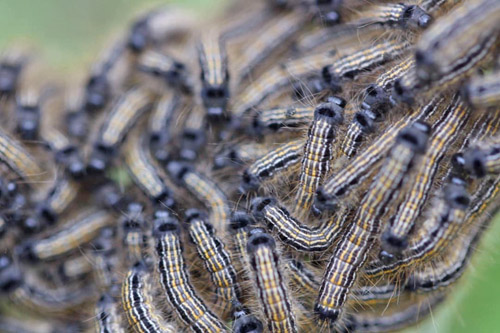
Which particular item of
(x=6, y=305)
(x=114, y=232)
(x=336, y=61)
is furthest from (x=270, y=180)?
(x=6, y=305)

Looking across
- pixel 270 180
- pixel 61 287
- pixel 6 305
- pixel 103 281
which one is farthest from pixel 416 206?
pixel 6 305

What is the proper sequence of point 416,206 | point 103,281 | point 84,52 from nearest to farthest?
point 416,206 → point 103,281 → point 84,52

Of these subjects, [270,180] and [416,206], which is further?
[270,180]

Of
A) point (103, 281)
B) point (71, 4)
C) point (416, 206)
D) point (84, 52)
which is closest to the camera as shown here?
point (416, 206)

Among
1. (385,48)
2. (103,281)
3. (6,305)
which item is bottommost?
(6,305)

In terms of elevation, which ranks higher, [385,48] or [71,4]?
[385,48]

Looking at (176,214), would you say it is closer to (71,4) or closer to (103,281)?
(103,281)
